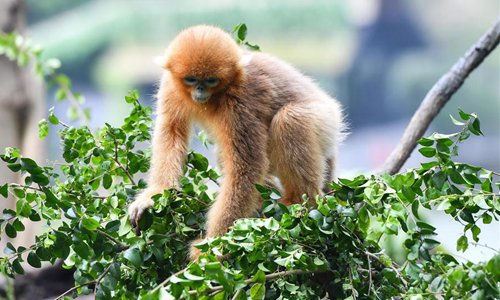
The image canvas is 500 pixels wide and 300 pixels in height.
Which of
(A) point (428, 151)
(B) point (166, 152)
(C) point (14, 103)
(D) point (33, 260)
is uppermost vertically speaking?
(C) point (14, 103)

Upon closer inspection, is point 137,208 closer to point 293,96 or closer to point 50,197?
point 50,197

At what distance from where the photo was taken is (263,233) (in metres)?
2.31

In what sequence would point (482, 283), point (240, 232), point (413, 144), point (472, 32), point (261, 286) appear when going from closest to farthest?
point (482, 283) < point (261, 286) < point (240, 232) < point (413, 144) < point (472, 32)

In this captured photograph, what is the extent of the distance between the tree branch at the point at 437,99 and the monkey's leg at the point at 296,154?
573 millimetres

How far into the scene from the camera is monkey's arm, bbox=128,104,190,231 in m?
3.30

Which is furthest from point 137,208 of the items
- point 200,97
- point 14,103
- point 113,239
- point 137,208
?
point 14,103

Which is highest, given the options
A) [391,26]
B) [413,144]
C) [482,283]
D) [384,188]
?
[391,26]

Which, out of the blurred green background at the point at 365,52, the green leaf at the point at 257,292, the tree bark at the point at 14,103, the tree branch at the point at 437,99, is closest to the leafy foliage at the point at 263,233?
the green leaf at the point at 257,292

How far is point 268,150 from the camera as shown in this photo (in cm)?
339

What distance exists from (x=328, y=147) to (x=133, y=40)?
5.94m

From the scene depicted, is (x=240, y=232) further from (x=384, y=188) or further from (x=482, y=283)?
(x=482, y=283)

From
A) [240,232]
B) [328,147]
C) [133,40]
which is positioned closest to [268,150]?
[328,147]

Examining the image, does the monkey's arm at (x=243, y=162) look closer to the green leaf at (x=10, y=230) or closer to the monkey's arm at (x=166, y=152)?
the monkey's arm at (x=166, y=152)

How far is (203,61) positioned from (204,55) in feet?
0.09
